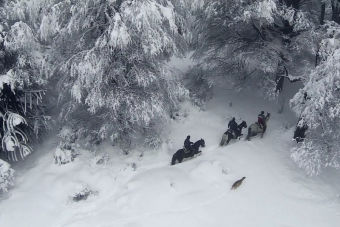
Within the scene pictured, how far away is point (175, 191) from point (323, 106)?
5.83 m

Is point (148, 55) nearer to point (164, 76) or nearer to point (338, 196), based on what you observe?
point (164, 76)

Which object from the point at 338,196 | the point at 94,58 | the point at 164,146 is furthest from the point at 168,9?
the point at 338,196

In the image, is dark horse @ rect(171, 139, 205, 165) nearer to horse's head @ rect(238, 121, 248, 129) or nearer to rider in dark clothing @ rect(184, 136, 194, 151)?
rider in dark clothing @ rect(184, 136, 194, 151)

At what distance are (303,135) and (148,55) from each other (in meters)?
7.27

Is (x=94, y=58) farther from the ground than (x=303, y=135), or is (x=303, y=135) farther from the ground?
(x=94, y=58)

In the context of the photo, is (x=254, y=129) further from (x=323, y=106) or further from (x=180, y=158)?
(x=323, y=106)

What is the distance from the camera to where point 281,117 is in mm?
19141

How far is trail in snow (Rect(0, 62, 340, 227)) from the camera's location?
44.2 feet

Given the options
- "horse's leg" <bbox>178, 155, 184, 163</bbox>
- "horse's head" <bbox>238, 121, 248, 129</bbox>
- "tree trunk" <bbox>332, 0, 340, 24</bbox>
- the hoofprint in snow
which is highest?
"tree trunk" <bbox>332, 0, 340, 24</bbox>

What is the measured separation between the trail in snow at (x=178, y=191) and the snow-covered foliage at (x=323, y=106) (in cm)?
121

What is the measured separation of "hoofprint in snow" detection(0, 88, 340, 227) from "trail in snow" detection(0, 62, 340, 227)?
1.3 inches

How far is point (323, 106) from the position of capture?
13867 mm

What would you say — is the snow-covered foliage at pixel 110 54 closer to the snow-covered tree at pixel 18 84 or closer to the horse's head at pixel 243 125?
the snow-covered tree at pixel 18 84

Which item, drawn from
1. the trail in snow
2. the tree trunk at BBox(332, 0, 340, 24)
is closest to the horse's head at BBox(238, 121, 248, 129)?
the trail in snow
